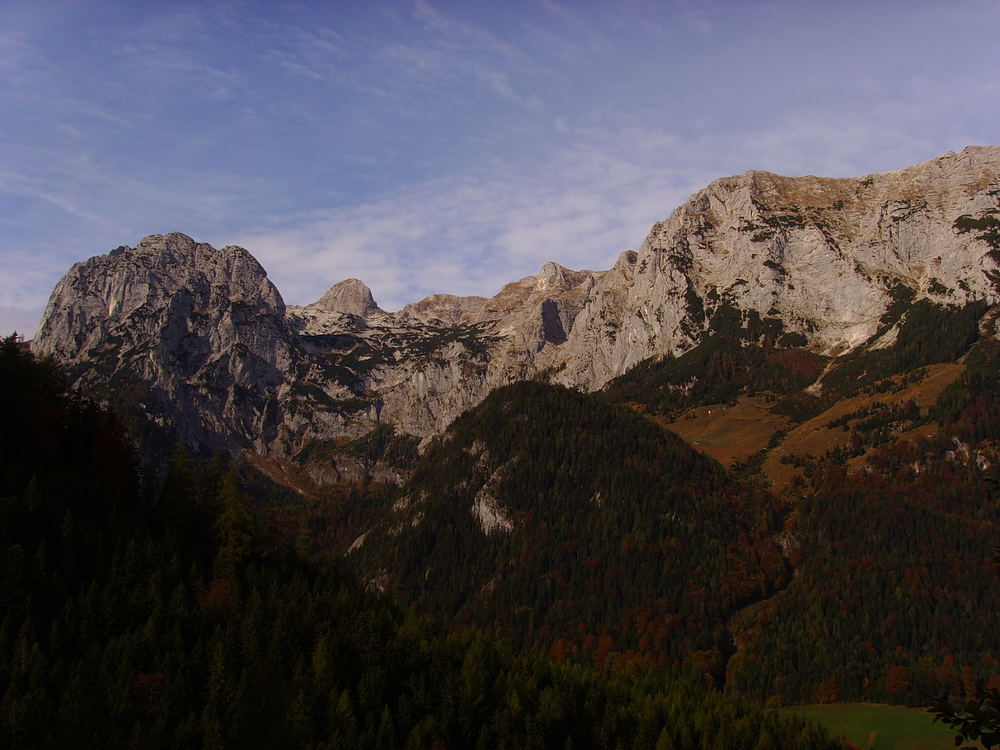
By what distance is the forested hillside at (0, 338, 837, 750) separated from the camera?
3177 inches

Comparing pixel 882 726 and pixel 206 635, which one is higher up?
pixel 206 635

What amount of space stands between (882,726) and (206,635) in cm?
12231

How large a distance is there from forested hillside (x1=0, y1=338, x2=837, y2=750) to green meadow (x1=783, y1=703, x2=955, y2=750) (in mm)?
20481

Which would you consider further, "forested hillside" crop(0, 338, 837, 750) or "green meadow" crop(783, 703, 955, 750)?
"green meadow" crop(783, 703, 955, 750)

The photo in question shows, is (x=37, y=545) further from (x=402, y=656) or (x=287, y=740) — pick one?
(x=287, y=740)

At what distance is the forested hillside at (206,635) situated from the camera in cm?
8069

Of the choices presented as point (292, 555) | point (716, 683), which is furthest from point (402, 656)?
point (716, 683)

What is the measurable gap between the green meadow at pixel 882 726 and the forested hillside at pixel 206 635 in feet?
67.2

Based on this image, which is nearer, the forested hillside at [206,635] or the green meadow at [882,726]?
the forested hillside at [206,635]

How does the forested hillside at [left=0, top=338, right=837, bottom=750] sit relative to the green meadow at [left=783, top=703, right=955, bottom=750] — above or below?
above

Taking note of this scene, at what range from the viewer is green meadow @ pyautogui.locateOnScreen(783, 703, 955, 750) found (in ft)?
436

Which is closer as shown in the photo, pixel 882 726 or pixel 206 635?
pixel 206 635

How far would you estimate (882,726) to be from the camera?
14575 centimetres

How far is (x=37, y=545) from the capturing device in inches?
3617
